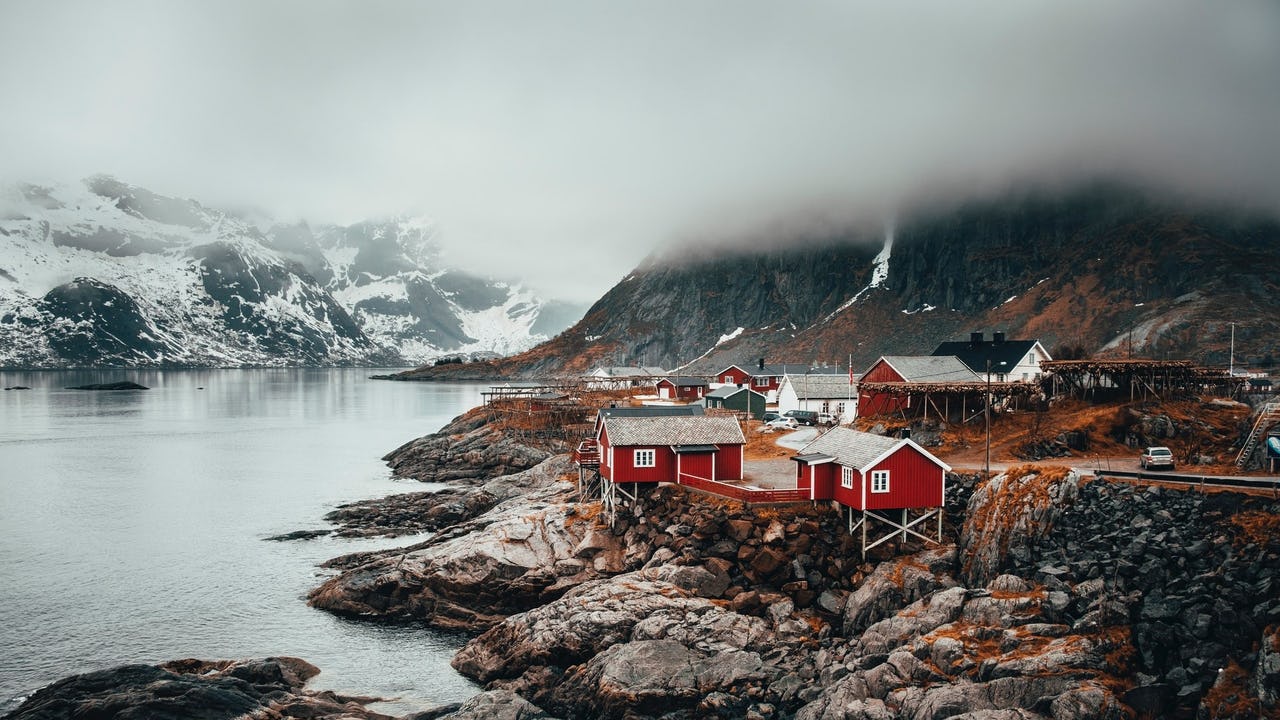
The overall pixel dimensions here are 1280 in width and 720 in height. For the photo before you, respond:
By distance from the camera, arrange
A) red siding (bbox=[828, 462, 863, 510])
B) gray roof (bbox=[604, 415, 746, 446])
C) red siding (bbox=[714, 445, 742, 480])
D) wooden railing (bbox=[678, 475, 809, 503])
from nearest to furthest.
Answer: red siding (bbox=[828, 462, 863, 510]) < wooden railing (bbox=[678, 475, 809, 503]) < gray roof (bbox=[604, 415, 746, 446]) < red siding (bbox=[714, 445, 742, 480])

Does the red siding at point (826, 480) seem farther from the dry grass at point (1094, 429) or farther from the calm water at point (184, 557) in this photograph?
the calm water at point (184, 557)

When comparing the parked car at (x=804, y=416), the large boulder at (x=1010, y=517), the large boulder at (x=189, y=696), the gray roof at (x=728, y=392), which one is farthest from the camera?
the gray roof at (x=728, y=392)

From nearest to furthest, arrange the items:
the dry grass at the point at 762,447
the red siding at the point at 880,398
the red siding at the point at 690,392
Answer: the dry grass at the point at 762,447 < the red siding at the point at 880,398 < the red siding at the point at 690,392

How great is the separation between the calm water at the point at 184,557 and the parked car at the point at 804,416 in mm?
38427

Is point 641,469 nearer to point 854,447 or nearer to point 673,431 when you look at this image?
Answer: point 673,431

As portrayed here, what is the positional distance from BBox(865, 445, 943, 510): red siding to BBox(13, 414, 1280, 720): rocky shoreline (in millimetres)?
1859

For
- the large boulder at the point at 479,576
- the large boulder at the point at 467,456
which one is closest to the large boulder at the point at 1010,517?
the large boulder at the point at 479,576

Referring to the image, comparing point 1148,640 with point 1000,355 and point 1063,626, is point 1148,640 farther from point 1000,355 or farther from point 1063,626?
point 1000,355

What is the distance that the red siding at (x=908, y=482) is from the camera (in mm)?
36156

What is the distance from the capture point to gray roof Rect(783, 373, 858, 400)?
79.1 meters

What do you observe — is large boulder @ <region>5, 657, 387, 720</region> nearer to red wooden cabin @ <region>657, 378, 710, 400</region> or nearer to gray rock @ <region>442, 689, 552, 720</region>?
gray rock @ <region>442, 689, 552, 720</region>

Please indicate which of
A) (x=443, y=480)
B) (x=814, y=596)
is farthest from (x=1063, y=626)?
(x=443, y=480)

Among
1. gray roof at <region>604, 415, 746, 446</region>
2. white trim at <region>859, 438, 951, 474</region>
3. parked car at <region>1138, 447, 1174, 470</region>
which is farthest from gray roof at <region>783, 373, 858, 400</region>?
parked car at <region>1138, 447, 1174, 470</region>

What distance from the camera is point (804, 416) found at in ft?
241
